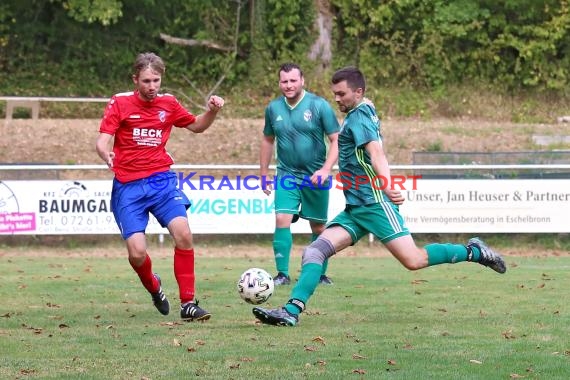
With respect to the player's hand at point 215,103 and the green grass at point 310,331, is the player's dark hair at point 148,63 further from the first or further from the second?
the green grass at point 310,331

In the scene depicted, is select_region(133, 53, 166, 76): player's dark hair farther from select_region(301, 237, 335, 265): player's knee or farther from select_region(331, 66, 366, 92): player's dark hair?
select_region(301, 237, 335, 265): player's knee

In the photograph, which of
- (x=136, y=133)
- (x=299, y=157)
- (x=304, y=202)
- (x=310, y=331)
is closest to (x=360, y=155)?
(x=310, y=331)

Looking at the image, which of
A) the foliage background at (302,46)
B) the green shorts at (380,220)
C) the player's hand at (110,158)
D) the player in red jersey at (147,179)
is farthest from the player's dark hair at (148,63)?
the foliage background at (302,46)

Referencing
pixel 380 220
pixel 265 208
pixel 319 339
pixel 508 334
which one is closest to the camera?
pixel 319 339

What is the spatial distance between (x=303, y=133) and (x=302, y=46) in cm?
1698

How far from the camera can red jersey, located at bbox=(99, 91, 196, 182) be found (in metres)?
8.40

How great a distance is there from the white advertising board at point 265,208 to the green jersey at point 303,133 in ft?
17.2

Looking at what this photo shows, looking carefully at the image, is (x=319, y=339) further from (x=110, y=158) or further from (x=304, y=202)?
(x=304, y=202)

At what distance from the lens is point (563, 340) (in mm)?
7160

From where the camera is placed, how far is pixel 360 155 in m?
7.93

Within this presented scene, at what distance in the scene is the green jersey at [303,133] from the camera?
1085 centimetres

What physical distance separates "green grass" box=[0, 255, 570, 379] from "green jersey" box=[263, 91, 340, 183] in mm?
1236

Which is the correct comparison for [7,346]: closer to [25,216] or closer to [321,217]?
[321,217]

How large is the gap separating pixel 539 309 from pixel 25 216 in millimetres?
9102
